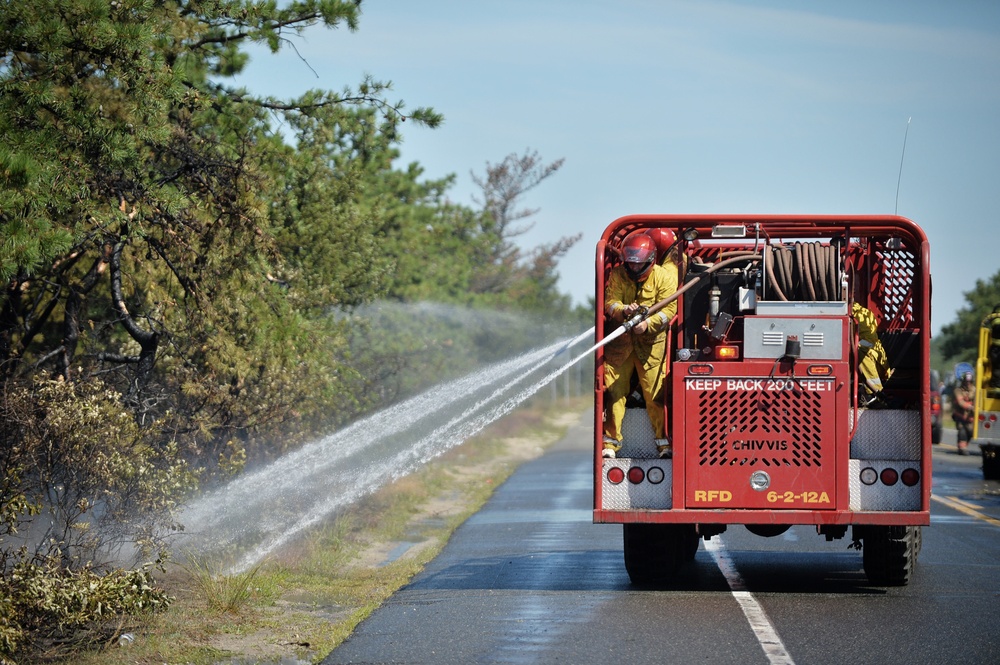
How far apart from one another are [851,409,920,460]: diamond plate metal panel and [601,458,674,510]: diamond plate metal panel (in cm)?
139

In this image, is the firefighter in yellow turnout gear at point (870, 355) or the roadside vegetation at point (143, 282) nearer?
the roadside vegetation at point (143, 282)

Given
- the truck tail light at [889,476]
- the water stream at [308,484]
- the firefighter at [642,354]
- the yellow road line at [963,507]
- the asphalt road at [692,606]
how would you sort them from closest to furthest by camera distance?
the asphalt road at [692,606] → the truck tail light at [889,476] → the firefighter at [642,354] → the water stream at [308,484] → the yellow road line at [963,507]

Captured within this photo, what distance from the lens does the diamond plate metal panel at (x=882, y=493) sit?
953cm

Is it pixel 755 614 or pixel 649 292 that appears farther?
pixel 649 292

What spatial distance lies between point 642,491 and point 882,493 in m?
1.73

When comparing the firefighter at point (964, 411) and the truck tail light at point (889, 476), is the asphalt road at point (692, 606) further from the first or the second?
the firefighter at point (964, 411)

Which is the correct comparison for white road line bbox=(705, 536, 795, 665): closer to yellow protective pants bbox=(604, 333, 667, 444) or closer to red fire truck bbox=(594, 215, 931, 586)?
red fire truck bbox=(594, 215, 931, 586)

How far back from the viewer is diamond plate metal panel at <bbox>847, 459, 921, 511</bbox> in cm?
953

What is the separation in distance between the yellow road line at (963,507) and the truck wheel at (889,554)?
561cm

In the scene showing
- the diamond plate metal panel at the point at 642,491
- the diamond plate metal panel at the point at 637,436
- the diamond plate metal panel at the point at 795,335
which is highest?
the diamond plate metal panel at the point at 795,335

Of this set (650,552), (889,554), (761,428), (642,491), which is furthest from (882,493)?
(650,552)

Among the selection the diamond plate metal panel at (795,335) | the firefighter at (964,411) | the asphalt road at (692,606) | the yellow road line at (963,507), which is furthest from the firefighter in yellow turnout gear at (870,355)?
the firefighter at (964,411)

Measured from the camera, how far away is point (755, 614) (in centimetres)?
895

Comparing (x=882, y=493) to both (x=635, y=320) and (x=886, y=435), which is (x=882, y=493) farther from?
(x=635, y=320)
